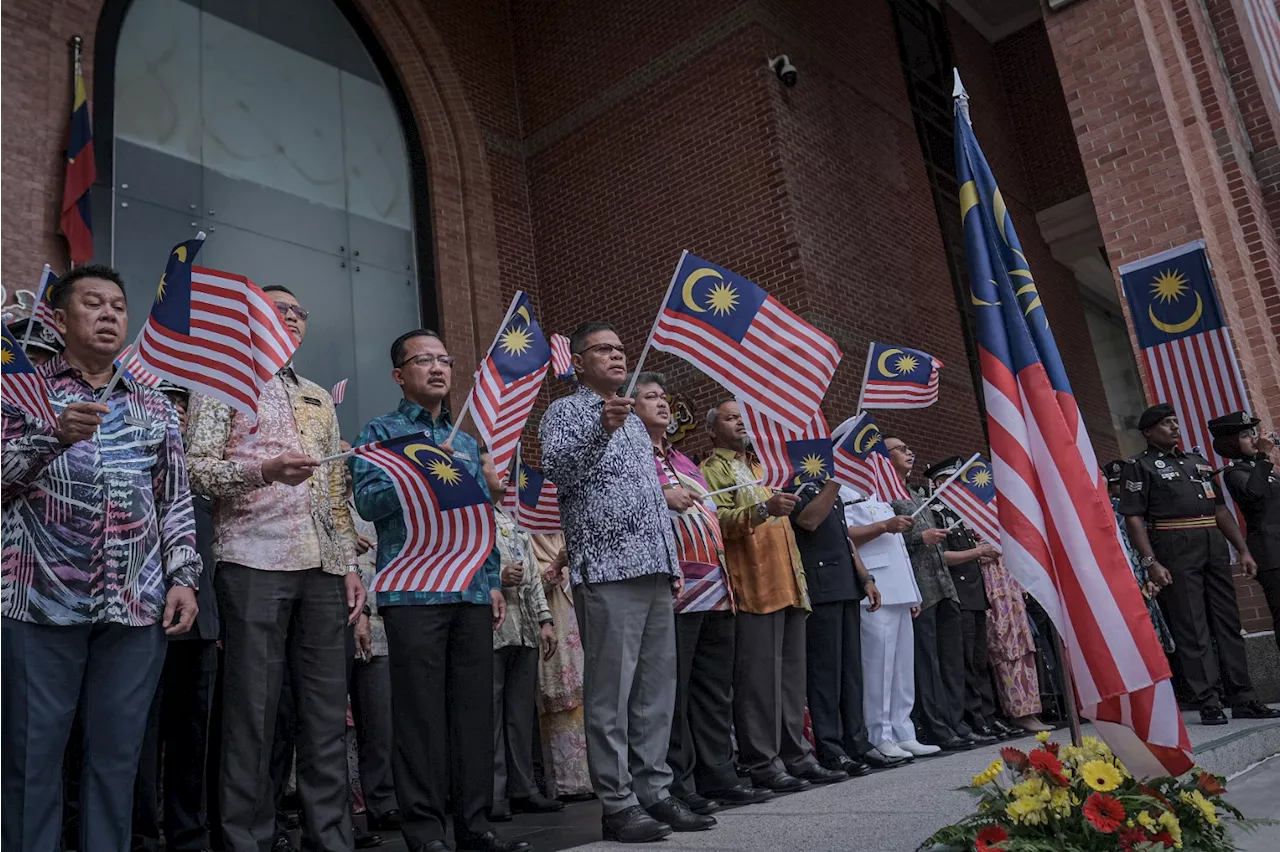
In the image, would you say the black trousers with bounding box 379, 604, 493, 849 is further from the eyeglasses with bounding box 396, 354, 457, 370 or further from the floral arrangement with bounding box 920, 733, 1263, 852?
the floral arrangement with bounding box 920, 733, 1263, 852

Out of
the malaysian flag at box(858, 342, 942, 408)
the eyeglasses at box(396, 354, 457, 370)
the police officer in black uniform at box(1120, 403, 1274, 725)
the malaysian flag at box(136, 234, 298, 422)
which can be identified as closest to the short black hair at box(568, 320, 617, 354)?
the eyeglasses at box(396, 354, 457, 370)

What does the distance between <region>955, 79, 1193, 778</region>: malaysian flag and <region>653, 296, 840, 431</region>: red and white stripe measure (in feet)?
2.71

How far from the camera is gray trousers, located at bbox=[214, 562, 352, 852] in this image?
3.02 meters

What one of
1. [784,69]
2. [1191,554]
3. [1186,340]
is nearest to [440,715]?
[1191,554]

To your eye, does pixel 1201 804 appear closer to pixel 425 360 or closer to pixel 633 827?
pixel 633 827

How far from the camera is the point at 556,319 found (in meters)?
10.4

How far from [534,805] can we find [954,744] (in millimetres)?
2191

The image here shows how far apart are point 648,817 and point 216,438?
1744 millimetres

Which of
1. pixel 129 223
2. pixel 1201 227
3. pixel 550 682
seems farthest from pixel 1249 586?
pixel 129 223

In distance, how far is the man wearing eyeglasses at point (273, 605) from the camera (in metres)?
3.04

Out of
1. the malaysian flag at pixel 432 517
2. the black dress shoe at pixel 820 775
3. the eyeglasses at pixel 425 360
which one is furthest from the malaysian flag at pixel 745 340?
the black dress shoe at pixel 820 775

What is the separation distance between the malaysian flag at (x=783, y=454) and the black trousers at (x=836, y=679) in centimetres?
66

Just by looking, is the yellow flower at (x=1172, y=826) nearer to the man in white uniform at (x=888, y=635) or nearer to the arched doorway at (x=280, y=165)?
the man in white uniform at (x=888, y=635)

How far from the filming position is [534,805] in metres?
4.80
